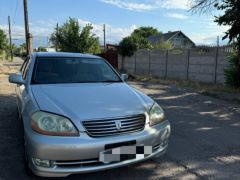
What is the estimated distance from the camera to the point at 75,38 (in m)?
32.5

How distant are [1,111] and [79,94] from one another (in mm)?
4451

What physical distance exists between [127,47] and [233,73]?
12320 mm

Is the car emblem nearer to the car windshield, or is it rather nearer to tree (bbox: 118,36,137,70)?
the car windshield

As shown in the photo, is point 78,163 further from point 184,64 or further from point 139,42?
point 139,42

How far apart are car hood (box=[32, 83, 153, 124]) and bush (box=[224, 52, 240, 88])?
30.9 ft

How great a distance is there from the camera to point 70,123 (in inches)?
131

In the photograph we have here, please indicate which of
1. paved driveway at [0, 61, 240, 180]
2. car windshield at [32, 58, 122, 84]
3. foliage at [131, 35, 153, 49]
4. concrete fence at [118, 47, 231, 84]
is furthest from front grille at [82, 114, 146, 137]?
foliage at [131, 35, 153, 49]

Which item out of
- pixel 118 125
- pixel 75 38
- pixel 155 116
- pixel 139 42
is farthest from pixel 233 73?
pixel 75 38

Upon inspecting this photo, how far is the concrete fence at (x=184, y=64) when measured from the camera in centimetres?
1517

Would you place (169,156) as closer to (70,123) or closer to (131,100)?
(131,100)

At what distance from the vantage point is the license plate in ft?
10.9

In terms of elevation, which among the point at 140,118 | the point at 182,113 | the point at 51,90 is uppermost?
the point at 51,90

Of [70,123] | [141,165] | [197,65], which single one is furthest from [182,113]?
[197,65]

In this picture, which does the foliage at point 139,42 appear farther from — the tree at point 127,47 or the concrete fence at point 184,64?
the concrete fence at point 184,64
